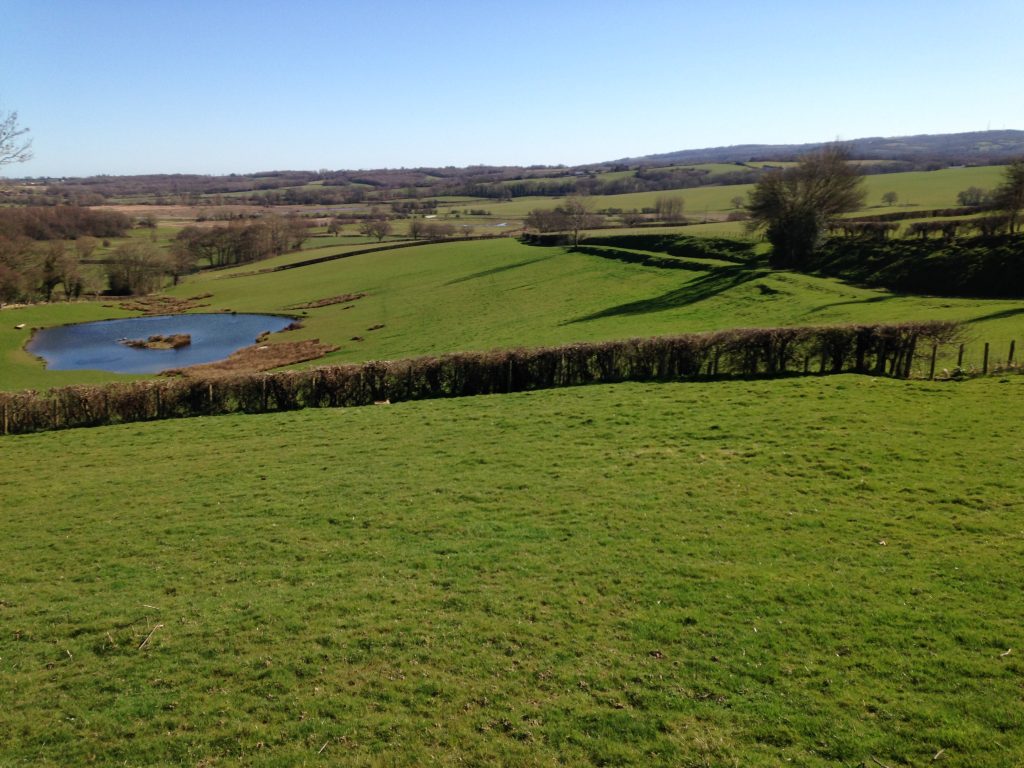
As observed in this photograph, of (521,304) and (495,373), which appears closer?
(495,373)

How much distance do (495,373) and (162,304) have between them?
234 ft

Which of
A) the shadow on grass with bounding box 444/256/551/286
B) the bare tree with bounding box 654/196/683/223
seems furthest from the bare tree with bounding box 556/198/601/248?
the shadow on grass with bounding box 444/256/551/286

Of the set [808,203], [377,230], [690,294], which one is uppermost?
[377,230]

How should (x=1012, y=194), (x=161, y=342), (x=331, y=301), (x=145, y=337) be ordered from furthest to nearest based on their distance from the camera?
(x=331, y=301) < (x=145, y=337) < (x=161, y=342) < (x=1012, y=194)

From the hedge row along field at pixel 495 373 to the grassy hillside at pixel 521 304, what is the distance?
7.10 m

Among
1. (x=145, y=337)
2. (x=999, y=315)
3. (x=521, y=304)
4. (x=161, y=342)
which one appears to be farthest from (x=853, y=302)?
(x=145, y=337)

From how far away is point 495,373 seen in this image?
29172mm

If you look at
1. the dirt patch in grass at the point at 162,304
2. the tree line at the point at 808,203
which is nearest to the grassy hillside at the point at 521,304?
the dirt patch in grass at the point at 162,304

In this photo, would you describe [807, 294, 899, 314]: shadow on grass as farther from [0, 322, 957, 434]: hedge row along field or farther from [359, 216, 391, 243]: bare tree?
[359, 216, 391, 243]: bare tree

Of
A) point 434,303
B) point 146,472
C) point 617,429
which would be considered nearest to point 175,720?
point 146,472

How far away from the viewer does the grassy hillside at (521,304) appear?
126 ft

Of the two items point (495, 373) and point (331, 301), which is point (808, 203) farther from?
point (331, 301)

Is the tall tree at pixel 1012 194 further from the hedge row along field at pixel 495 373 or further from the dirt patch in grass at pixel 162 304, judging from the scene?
the dirt patch in grass at pixel 162 304

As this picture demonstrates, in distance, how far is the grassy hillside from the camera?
1516 inches
